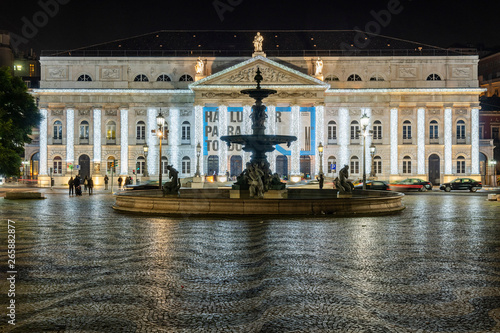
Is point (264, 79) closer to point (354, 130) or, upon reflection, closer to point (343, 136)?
point (343, 136)

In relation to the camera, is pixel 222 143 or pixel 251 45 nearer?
pixel 222 143

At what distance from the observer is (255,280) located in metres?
7.71

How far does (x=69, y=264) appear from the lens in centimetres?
901

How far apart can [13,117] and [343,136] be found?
37016 millimetres

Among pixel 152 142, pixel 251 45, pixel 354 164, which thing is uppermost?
pixel 251 45

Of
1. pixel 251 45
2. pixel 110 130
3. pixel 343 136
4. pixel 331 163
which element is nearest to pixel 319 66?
pixel 343 136

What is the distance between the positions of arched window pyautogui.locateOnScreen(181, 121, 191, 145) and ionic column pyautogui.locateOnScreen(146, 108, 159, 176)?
3.18 meters

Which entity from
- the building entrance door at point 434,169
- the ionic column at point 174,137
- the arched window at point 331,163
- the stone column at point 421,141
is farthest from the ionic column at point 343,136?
the ionic column at point 174,137

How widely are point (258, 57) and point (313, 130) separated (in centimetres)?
1009

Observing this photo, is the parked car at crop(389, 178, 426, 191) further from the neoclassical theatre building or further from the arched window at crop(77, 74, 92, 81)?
the arched window at crop(77, 74, 92, 81)

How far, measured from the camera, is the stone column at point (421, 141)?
61.1m

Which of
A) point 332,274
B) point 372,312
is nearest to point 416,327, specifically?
point 372,312

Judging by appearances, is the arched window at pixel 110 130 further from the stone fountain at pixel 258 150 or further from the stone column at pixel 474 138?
the stone fountain at pixel 258 150

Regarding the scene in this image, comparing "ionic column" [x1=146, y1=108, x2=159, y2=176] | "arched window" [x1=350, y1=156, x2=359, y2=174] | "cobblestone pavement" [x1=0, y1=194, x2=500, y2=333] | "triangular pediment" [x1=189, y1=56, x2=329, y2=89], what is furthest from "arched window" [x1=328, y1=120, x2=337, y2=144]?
"cobblestone pavement" [x1=0, y1=194, x2=500, y2=333]
